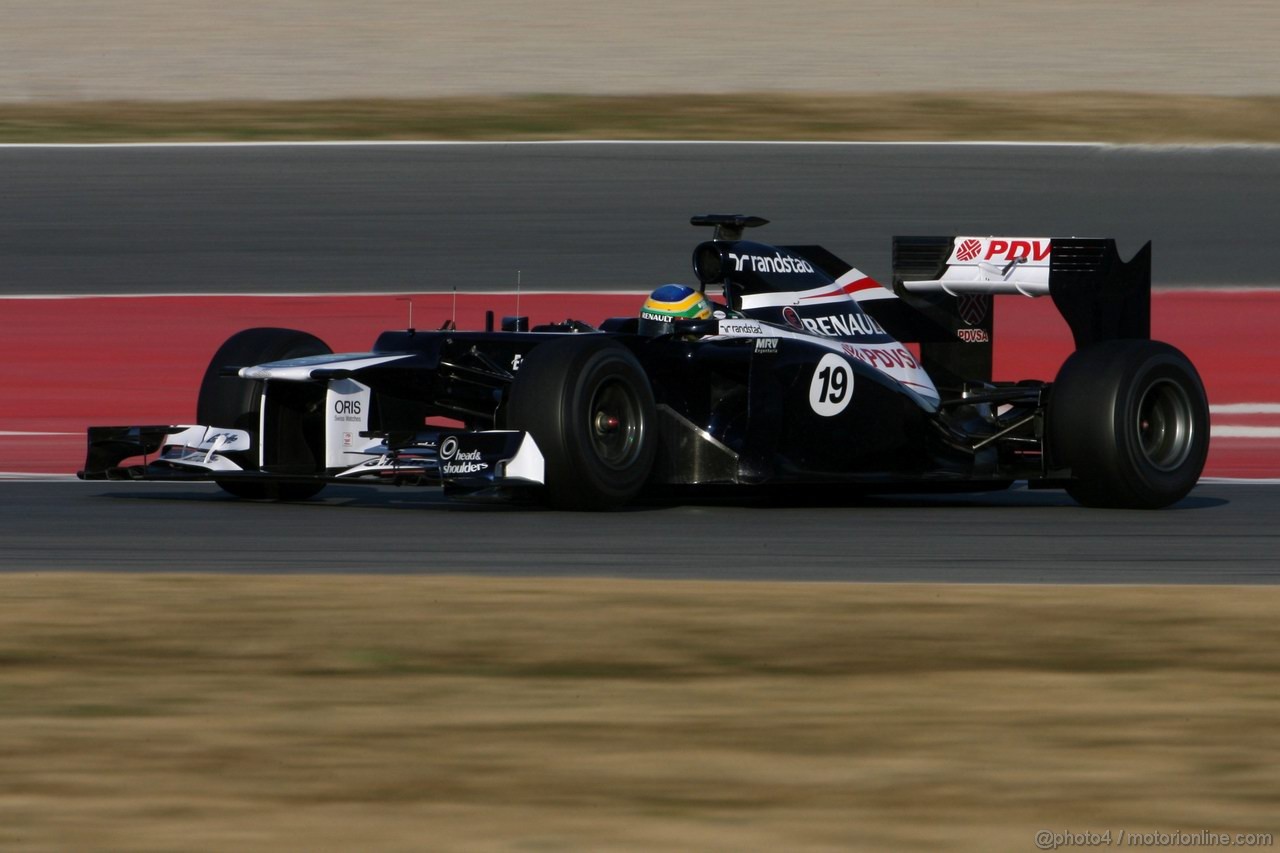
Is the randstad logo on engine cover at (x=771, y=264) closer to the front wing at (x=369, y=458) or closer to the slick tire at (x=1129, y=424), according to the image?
the slick tire at (x=1129, y=424)

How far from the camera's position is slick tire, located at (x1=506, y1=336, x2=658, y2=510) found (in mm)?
10102

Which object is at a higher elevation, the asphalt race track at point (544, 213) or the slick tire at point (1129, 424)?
the asphalt race track at point (544, 213)

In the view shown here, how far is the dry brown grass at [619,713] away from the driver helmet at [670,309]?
308 centimetres

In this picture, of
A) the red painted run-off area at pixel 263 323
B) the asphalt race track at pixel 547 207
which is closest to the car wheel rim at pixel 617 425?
the red painted run-off area at pixel 263 323

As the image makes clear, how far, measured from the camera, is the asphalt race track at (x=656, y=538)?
8.82 meters

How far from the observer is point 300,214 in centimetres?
1925

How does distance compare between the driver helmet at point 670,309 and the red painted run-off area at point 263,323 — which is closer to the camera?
the driver helmet at point 670,309

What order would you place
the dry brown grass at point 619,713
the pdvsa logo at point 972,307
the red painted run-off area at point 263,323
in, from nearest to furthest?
the dry brown grass at point 619,713
the pdvsa logo at point 972,307
the red painted run-off area at point 263,323

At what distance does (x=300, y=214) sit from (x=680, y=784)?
1470cm

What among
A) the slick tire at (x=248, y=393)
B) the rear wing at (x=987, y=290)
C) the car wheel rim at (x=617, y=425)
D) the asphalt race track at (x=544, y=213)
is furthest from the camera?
the asphalt race track at (x=544, y=213)

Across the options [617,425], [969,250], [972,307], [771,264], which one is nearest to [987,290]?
[969,250]

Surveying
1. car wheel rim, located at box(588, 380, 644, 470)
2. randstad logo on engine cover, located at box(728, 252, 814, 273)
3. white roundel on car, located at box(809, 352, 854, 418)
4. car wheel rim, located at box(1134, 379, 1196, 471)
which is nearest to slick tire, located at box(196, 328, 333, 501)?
car wheel rim, located at box(588, 380, 644, 470)

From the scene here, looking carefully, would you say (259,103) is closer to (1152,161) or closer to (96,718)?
→ (1152,161)

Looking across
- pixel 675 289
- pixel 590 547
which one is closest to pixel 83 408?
pixel 675 289
